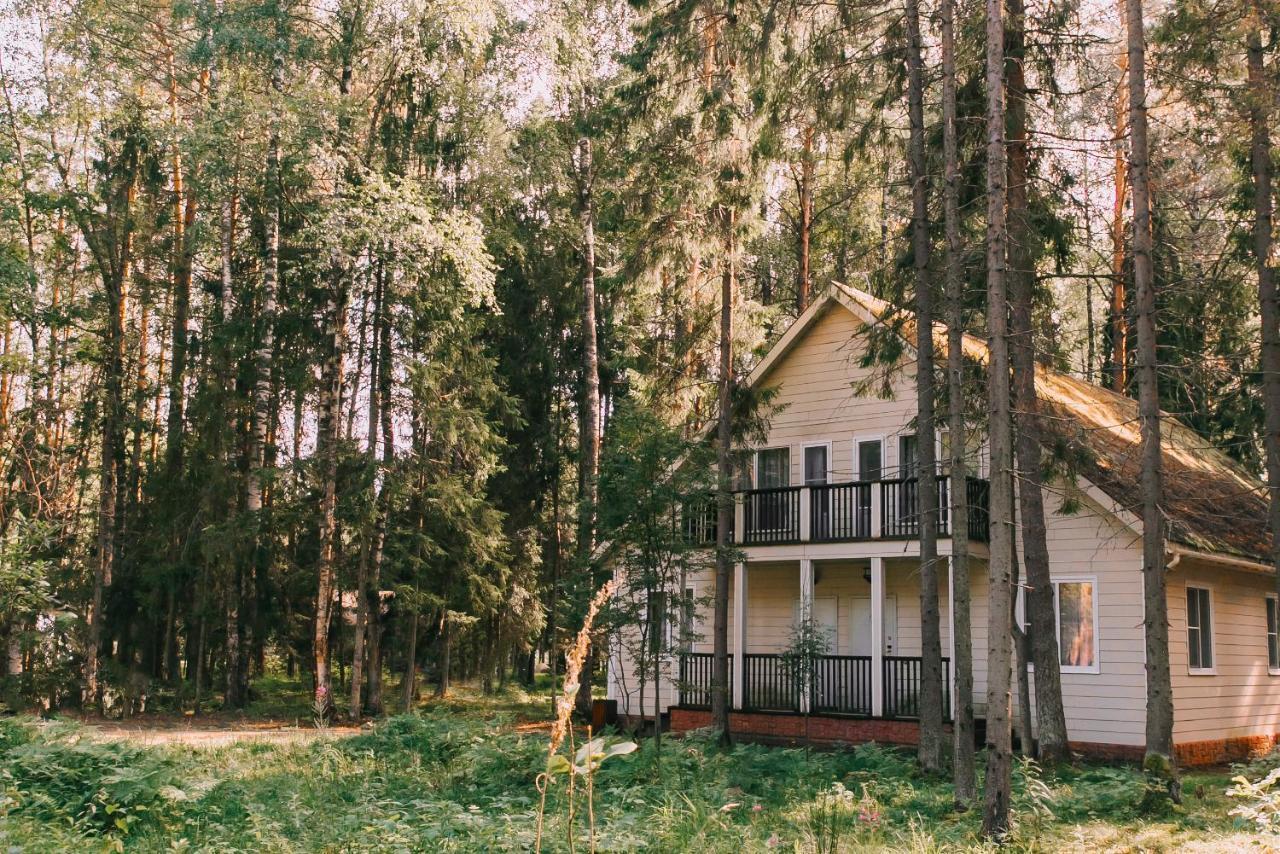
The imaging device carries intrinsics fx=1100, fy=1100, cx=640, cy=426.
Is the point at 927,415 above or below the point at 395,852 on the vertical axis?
above

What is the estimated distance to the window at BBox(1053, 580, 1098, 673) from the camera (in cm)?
1802

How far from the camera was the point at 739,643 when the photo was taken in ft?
69.8

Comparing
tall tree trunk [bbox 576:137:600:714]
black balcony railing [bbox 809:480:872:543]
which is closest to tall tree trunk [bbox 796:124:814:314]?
tall tree trunk [bbox 576:137:600:714]

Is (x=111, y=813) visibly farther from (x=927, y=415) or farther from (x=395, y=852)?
(x=927, y=415)

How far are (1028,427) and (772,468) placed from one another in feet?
25.2

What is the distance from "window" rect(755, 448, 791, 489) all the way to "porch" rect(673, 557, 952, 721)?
1.66m

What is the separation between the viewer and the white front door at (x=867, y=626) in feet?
68.5

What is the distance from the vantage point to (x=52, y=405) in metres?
23.8

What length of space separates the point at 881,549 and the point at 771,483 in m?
3.52

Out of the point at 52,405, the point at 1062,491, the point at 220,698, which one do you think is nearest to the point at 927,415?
the point at 1062,491

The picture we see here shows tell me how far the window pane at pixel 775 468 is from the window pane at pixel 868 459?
1619 millimetres

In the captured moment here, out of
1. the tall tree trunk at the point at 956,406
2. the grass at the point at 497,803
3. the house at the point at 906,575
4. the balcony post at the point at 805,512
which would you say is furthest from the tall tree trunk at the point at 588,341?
the tall tree trunk at the point at 956,406

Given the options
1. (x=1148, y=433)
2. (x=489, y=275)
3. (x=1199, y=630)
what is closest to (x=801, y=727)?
(x=1199, y=630)

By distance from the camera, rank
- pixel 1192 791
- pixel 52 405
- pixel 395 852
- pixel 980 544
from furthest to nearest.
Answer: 1. pixel 52 405
2. pixel 980 544
3. pixel 1192 791
4. pixel 395 852
